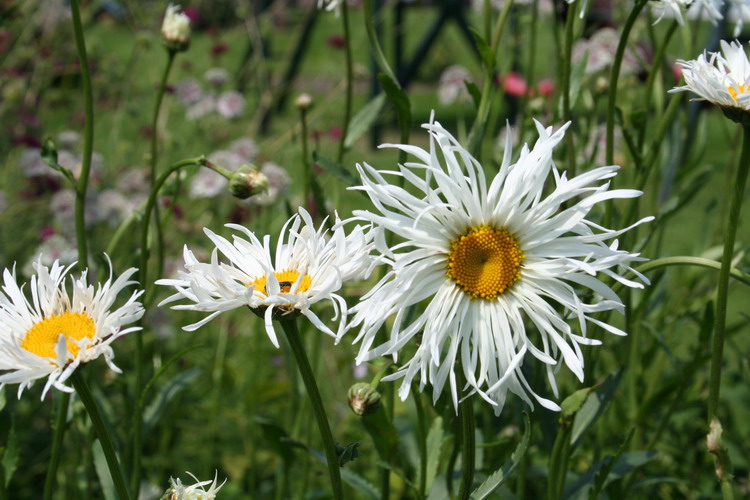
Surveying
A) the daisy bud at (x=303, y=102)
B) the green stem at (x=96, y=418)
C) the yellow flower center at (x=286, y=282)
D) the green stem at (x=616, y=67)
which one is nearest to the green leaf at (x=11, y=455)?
the green stem at (x=96, y=418)

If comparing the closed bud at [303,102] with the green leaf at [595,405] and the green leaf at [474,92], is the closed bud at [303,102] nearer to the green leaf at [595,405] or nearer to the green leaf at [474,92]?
the green leaf at [474,92]

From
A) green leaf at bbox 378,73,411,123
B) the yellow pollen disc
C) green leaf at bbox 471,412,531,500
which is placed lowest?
green leaf at bbox 471,412,531,500

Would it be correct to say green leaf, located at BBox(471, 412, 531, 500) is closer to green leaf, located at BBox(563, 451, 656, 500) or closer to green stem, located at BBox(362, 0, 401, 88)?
green leaf, located at BBox(563, 451, 656, 500)

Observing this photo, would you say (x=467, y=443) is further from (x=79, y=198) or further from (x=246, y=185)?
(x=79, y=198)

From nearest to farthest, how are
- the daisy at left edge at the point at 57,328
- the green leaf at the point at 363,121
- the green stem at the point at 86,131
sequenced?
the daisy at left edge at the point at 57,328 < the green stem at the point at 86,131 < the green leaf at the point at 363,121

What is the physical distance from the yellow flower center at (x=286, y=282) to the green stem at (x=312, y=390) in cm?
4

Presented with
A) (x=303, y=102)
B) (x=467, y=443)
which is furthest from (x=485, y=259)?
(x=303, y=102)

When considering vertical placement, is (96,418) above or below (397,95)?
below

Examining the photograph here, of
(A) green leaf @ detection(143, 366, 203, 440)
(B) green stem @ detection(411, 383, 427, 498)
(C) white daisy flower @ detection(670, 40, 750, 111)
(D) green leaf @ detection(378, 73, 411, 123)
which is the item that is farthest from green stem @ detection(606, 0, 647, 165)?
(A) green leaf @ detection(143, 366, 203, 440)

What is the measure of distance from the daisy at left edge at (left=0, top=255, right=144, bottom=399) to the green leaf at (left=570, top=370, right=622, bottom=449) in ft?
1.84

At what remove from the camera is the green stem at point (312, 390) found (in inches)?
27.8

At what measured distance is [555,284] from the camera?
72cm

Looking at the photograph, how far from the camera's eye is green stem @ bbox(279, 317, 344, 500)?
706 mm

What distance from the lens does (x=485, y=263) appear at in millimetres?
722
